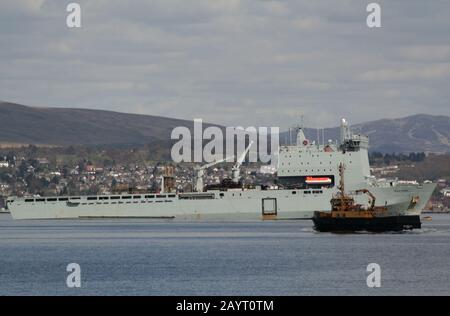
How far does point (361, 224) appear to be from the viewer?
313ft

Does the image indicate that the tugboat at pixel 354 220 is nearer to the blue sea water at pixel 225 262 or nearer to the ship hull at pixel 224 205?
the blue sea water at pixel 225 262

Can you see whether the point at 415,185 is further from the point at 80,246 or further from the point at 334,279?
the point at 334,279

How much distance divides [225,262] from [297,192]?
5400 centimetres

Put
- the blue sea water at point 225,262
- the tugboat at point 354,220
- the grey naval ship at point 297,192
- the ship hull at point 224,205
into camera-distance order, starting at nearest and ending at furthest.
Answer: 1. the blue sea water at point 225,262
2. the tugboat at point 354,220
3. the ship hull at point 224,205
4. the grey naval ship at point 297,192

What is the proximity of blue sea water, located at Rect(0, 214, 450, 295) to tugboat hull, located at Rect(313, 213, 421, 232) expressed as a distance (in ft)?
3.40

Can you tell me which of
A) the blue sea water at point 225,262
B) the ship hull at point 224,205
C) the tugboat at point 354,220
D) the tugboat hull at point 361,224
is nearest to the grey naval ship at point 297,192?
the ship hull at point 224,205

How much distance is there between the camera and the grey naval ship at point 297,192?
403ft

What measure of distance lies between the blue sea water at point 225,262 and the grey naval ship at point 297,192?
55.8 ft

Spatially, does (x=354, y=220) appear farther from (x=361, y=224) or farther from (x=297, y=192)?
(x=297, y=192)

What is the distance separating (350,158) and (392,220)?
97.3 feet

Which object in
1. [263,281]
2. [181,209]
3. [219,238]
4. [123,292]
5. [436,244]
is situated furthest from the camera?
[181,209]

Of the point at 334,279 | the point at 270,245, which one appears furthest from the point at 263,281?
the point at 270,245

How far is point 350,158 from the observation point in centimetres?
12606

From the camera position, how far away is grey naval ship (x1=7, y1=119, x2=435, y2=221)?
12294 centimetres
